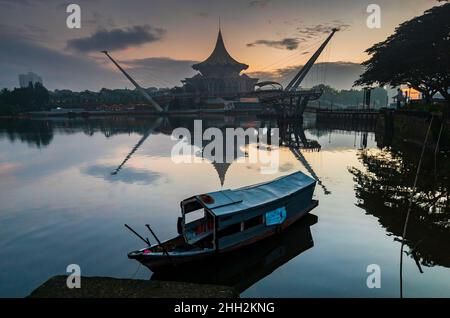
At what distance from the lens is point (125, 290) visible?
10.8 meters

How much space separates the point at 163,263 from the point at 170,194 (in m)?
11.8

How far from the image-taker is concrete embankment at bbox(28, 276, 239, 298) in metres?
10.5

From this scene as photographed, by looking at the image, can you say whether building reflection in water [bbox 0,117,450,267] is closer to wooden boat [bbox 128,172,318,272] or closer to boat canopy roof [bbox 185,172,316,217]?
boat canopy roof [bbox 185,172,316,217]

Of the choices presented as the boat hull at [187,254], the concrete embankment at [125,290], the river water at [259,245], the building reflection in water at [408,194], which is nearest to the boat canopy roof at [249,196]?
the boat hull at [187,254]

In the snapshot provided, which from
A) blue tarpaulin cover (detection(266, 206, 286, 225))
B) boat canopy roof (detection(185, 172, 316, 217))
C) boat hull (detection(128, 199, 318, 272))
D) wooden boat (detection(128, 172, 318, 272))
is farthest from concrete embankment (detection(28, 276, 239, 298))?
blue tarpaulin cover (detection(266, 206, 286, 225))

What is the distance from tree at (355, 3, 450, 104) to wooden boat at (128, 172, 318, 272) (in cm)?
5015

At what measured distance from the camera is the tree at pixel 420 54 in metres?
51.5

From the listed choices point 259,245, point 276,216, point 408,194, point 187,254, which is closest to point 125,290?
point 187,254

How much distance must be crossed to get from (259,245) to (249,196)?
9.38 feet

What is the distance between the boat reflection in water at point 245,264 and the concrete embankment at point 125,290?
227 centimetres

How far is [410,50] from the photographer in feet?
181

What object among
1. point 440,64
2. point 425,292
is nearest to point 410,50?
point 440,64

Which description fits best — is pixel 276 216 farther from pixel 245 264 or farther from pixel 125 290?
pixel 125 290
